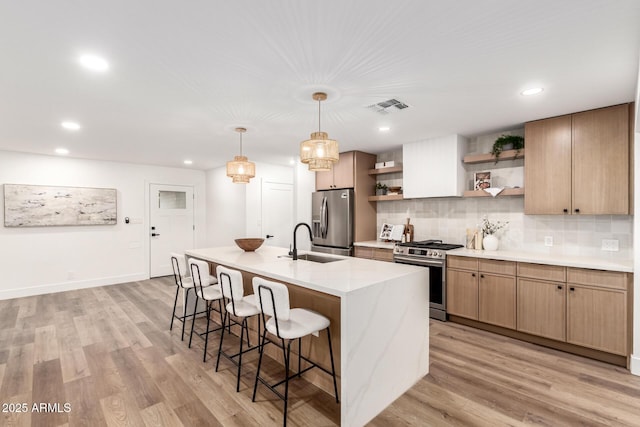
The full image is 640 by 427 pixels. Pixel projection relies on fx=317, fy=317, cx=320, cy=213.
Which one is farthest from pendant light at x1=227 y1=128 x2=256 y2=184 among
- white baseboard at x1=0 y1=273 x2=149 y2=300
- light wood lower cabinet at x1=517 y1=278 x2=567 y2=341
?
white baseboard at x1=0 y1=273 x2=149 y2=300

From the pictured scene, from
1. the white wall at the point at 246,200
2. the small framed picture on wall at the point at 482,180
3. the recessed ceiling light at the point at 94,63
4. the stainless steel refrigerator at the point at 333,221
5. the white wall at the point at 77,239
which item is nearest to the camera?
the recessed ceiling light at the point at 94,63

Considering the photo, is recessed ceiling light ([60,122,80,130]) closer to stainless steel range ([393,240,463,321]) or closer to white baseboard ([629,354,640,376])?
stainless steel range ([393,240,463,321])

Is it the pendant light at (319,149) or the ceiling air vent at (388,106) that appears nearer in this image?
the pendant light at (319,149)

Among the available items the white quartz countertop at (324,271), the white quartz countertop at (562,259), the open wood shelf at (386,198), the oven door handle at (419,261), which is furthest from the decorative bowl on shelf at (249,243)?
the white quartz countertop at (562,259)

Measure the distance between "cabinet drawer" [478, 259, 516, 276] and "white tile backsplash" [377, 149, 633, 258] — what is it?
622mm

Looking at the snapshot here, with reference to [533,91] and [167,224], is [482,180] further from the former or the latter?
[167,224]

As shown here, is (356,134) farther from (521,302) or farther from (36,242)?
(36,242)

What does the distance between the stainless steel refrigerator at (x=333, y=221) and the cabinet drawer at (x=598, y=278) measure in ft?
8.96

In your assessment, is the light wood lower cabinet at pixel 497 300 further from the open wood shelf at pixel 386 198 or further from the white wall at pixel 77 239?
the white wall at pixel 77 239

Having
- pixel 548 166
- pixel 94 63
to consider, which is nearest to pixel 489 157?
pixel 548 166

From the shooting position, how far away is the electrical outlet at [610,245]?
126 inches

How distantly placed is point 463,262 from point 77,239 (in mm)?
6264

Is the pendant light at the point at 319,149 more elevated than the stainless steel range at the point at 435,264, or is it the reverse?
the pendant light at the point at 319,149

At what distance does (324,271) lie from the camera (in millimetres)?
2484
